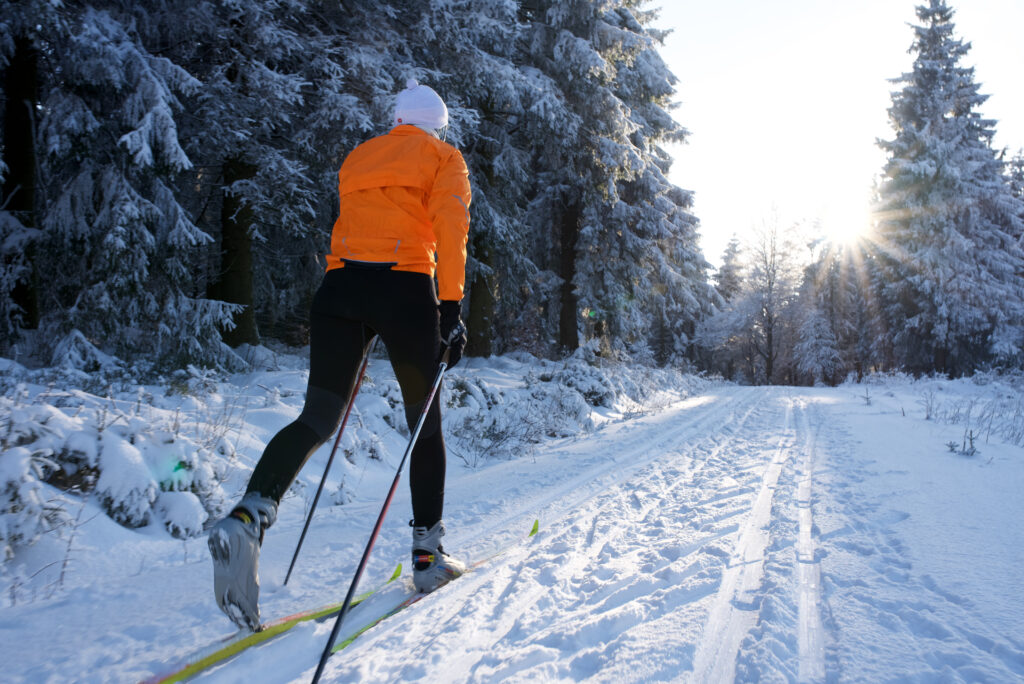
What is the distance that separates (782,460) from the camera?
5.15 meters

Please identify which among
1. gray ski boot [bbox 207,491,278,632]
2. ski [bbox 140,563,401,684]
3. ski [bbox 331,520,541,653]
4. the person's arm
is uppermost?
the person's arm

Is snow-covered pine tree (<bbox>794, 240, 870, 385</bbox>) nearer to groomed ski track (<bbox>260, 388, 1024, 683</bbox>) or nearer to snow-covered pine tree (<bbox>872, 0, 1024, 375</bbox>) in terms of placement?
snow-covered pine tree (<bbox>872, 0, 1024, 375</bbox>)

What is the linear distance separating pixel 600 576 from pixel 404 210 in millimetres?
1889

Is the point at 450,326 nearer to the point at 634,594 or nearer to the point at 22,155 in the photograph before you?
the point at 634,594

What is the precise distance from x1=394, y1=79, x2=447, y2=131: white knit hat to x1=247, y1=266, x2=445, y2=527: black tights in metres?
0.75

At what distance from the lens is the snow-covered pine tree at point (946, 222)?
19.6 metres

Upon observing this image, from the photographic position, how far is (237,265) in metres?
8.52

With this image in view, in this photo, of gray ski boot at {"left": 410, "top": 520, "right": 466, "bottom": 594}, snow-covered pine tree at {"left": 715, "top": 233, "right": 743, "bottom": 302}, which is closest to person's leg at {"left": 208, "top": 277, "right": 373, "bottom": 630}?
gray ski boot at {"left": 410, "top": 520, "right": 466, "bottom": 594}

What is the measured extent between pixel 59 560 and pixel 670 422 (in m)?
7.30

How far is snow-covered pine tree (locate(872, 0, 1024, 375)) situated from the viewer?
19.6 meters

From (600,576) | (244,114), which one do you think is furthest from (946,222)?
(600,576)

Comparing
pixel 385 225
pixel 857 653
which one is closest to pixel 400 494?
pixel 385 225

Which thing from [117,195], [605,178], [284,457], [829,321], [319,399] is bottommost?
[284,457]

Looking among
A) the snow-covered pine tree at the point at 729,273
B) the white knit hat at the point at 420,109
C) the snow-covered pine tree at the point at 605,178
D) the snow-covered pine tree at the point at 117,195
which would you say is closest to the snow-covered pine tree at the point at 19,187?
the snow-covered pine tree at the point at 117,195
